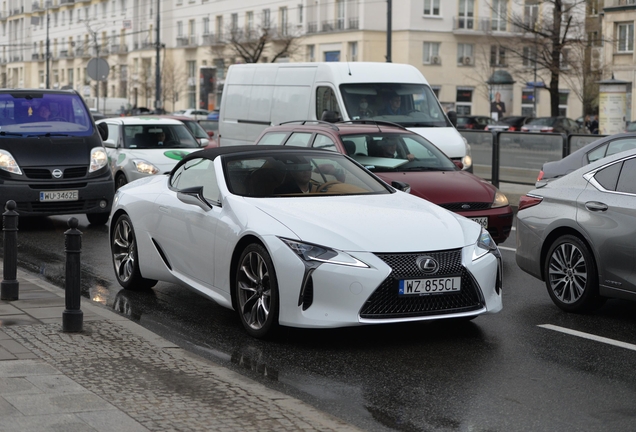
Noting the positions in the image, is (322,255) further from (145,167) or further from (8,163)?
(145,167)

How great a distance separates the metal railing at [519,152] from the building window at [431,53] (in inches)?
1982

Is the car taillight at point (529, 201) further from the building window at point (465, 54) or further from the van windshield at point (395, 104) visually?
the building window at point (465, 54)

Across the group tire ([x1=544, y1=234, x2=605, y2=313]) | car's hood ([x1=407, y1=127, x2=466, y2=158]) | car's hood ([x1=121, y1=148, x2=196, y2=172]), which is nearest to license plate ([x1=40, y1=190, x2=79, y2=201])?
car's hood ([x1=121, y1=148, x2=196, y2=172])

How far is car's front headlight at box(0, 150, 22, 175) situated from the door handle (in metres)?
8.47

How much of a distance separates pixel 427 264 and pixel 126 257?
11.9ft

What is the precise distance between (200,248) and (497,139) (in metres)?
14.3

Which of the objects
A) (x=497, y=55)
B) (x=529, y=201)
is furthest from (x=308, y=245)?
(x=497, y=55)

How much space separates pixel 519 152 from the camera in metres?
20.9

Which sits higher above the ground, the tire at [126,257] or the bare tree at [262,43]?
the bare tree at [262,43]

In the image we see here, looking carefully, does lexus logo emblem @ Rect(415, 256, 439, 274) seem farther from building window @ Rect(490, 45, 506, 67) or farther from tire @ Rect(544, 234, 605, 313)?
building window @ Rect(490, 45, 506, 67)

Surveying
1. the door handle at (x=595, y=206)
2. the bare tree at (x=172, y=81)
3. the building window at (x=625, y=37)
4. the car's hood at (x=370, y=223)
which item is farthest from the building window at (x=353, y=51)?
the car's hood at (x=370, y=223)

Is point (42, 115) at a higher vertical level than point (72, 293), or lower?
higher

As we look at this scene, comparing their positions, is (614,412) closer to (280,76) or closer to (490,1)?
(280,76)

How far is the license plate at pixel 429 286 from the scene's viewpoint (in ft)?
23.2
